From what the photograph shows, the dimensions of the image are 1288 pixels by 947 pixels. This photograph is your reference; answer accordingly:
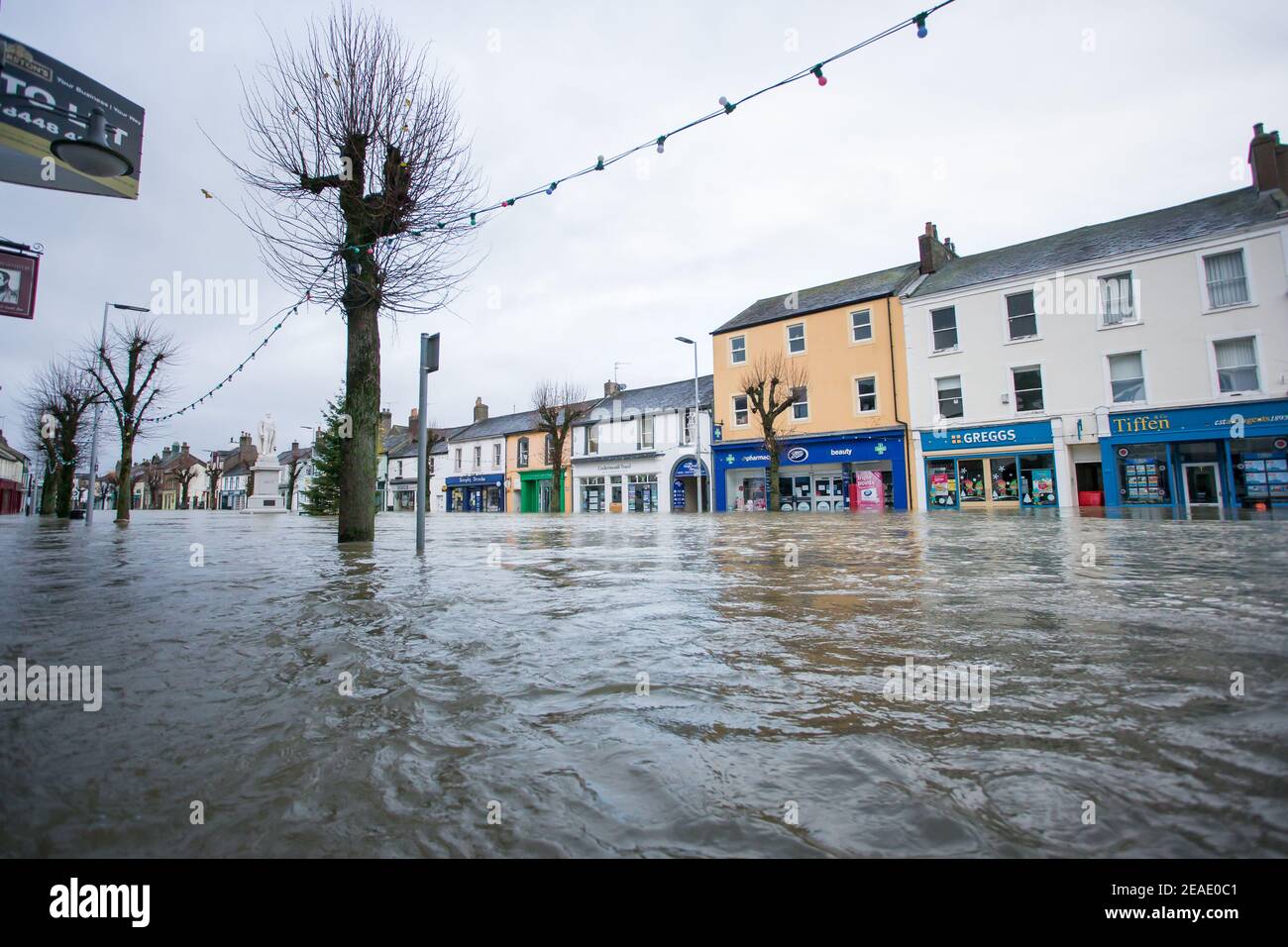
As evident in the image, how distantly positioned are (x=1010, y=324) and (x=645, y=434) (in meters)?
18.0

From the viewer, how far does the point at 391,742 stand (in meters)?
1.40

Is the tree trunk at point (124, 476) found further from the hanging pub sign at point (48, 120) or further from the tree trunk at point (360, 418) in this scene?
the tree trunk at point (360, 418)

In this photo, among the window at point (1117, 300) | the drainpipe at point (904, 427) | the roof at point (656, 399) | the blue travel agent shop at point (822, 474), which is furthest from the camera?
the roof at point (656, 399)

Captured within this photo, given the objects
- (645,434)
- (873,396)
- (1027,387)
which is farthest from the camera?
(645,434)

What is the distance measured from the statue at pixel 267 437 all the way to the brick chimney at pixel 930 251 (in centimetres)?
2499

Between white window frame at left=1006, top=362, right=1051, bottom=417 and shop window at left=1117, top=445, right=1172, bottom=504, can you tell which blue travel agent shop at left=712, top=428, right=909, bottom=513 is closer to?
white window frame at left=1006, top=362, right=1051, bottom=417

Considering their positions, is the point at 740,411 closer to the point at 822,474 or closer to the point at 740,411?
the point at 740,411

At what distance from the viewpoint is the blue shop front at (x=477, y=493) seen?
41.8 metres

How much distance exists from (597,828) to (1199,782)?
1.09 meters

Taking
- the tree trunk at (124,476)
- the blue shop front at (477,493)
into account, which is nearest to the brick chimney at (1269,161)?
the tree trunk at (124,476)

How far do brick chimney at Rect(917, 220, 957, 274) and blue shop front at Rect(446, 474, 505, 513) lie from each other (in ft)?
92.7

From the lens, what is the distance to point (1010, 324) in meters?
20.7

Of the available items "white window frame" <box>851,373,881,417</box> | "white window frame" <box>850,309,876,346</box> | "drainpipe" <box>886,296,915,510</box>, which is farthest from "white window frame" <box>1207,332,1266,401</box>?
"white window frame" <box>850,309,876,346</box>

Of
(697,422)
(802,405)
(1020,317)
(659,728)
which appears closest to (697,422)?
(697,422)
